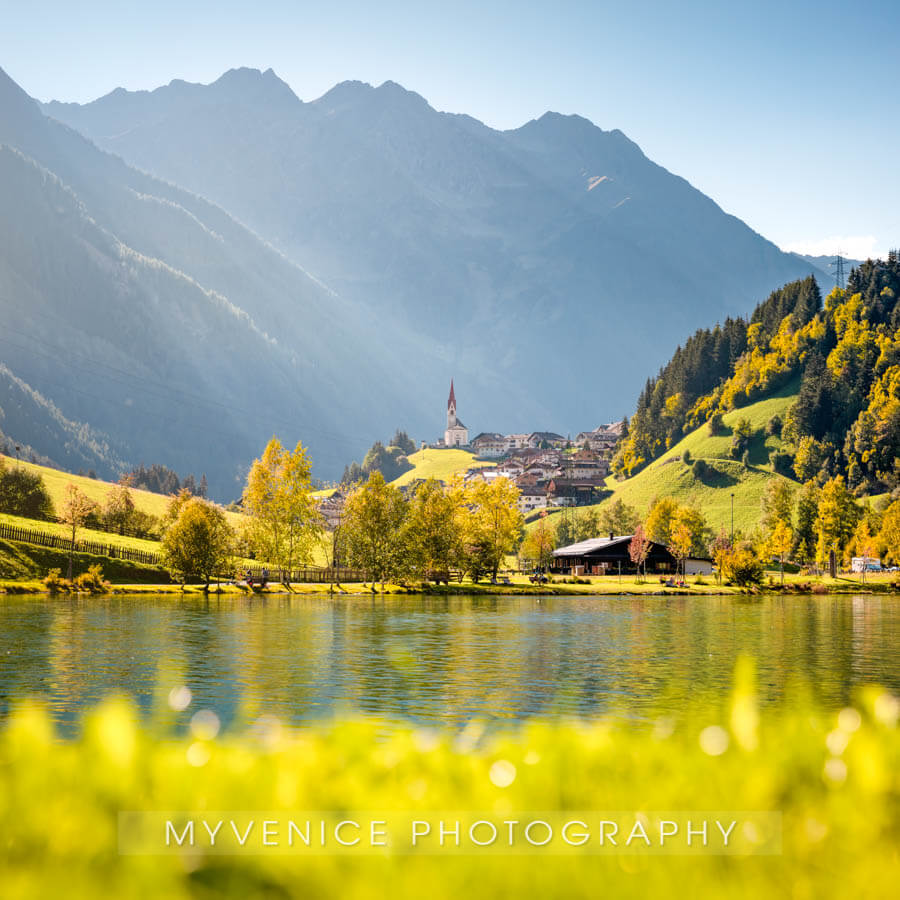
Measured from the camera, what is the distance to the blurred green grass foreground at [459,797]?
3.97 metres

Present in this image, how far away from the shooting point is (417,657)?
43969 millimetres

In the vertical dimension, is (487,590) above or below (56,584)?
below

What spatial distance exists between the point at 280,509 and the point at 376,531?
12592 mm

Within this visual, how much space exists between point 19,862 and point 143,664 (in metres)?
36.4

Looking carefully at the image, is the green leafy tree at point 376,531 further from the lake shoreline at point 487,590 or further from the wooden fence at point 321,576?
the wooden fence at point 321,576

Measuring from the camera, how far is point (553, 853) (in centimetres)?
414

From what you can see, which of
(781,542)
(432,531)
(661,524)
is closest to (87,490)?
(432,531)

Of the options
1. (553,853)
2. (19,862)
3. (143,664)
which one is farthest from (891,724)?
(143,664)

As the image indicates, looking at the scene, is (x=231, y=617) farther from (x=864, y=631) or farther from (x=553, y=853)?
(x=553, y=853)

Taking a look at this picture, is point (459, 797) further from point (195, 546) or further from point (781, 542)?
point (781, 542)

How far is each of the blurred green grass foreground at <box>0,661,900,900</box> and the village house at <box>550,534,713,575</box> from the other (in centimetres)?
17102

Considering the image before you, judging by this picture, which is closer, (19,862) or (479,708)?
(19,862)

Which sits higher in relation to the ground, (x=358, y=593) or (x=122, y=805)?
(x=122, y=805)

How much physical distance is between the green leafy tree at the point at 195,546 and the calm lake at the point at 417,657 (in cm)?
2102
